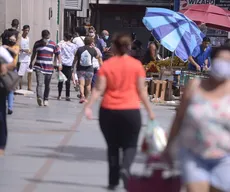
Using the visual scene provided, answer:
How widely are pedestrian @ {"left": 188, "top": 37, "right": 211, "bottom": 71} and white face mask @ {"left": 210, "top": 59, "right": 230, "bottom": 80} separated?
12.2 metres

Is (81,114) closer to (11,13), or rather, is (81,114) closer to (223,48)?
(11,13)

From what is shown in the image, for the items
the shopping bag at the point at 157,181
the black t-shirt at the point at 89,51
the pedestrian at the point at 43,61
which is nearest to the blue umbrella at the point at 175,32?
the black t-shirt at the point at 89,51

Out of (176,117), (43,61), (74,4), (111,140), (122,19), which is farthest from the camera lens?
(122,19)

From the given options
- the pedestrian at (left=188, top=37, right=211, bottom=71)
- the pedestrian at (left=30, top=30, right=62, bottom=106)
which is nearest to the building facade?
the pedestrian at (left=30, top=30, right=62, bottom=106)

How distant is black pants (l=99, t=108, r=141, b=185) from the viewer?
7598 millimetres

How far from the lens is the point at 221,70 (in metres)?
5.39

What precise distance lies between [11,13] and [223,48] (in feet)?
51.6

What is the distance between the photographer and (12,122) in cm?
1362

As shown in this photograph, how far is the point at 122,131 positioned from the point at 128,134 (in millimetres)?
71

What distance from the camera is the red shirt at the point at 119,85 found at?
25.1 ft

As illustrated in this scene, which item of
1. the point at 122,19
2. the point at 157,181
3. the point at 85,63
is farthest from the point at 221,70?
the point at 122,19

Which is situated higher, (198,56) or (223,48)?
(223,48)

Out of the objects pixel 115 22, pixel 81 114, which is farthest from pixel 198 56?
pixel 115 22

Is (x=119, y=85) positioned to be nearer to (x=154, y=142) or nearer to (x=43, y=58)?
(x=154, y=142)
